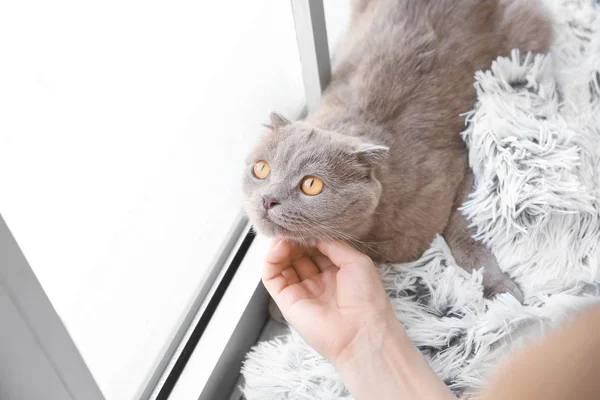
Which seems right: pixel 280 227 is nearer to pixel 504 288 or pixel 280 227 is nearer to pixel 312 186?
pixel 312 186

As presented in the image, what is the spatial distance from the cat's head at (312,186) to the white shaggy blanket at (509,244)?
0.22 meters

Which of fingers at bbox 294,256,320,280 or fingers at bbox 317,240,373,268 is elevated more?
fingers at bbox 317,240,373,268

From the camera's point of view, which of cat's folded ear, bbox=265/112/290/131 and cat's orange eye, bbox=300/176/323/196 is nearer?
cat's orange eye, bbox=300/176/323/196

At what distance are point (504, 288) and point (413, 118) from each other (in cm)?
35

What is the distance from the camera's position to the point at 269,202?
0.76 m

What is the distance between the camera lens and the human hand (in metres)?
0.77

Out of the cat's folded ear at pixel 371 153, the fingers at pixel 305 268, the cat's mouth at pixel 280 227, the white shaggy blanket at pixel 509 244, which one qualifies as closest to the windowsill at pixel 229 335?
the white shaggy blanket at pixel 509 244

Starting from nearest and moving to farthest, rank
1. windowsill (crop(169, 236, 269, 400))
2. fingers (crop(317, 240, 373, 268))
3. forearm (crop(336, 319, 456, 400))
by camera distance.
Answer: forearm (crop(336, 319, 456, 400))
fingers (crop(317, 240, 373, 268))
windowsill (crop(169, 236, 269, 400))

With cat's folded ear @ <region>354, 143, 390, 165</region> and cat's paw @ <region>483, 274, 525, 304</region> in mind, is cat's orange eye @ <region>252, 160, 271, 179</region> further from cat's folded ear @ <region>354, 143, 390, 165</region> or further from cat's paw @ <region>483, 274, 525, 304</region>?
cat's paw @ <region>483, 274, 525, 304</region>

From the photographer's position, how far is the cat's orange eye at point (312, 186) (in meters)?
0.78

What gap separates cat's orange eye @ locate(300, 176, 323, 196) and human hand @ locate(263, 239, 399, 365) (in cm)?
10

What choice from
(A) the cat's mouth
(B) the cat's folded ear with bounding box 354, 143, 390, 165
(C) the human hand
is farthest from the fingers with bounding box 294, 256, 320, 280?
(B) the cat's folded ear with bounding box 354, 143, 390, 165

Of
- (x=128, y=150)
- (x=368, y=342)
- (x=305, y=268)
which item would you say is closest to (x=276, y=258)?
(x=305, y=268)

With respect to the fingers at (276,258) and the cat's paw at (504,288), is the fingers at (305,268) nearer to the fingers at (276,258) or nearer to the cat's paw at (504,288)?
the fingers at (276,258)
